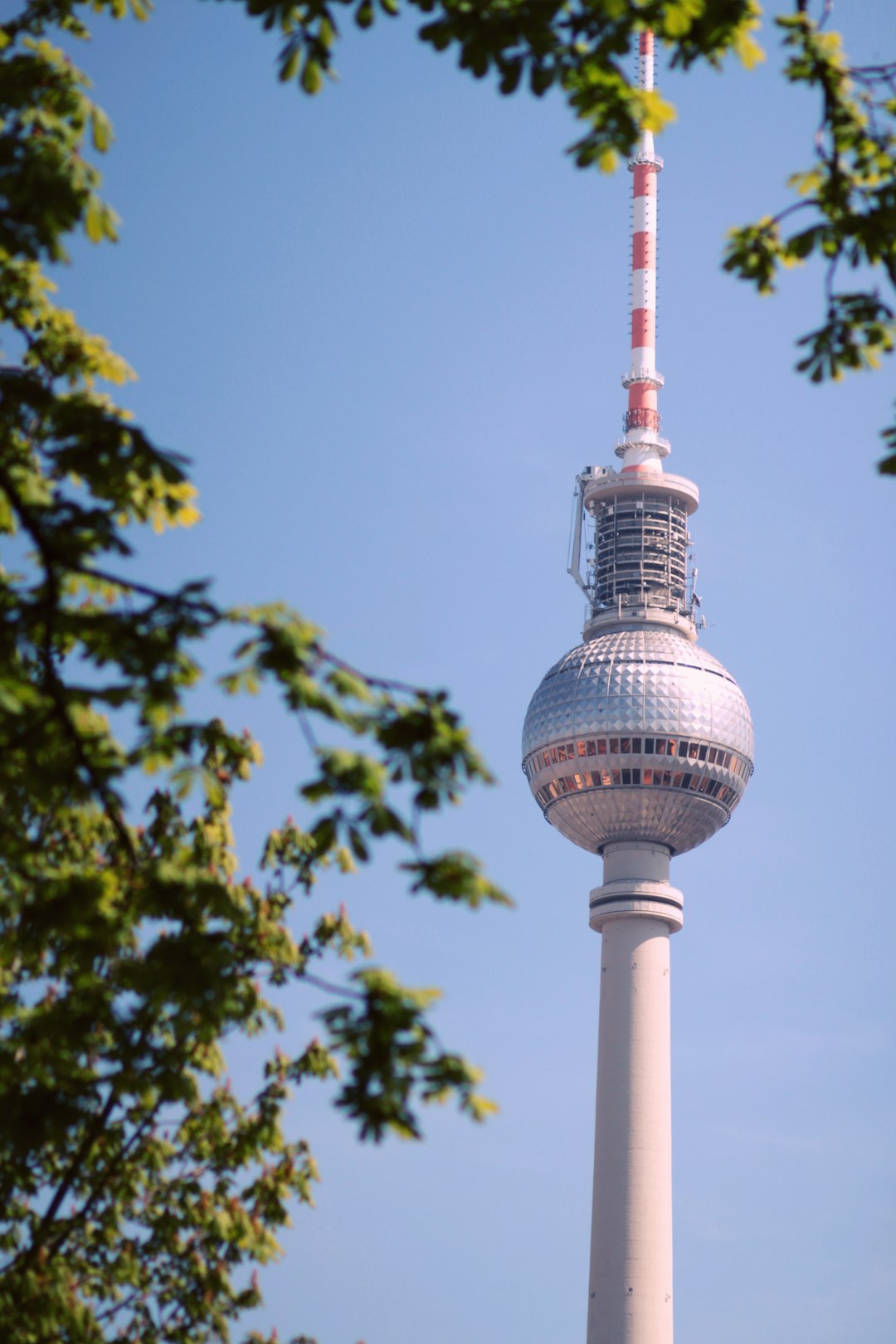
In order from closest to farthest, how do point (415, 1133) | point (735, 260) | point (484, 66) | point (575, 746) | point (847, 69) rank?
point (415, 1133) → point (484, 66) → point (847, 69) → point (735, 260) → point (575, 746)

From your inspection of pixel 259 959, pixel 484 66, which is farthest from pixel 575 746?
pixel 484 66

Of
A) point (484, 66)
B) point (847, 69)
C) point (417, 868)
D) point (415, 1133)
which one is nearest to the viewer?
point (415, 1133)

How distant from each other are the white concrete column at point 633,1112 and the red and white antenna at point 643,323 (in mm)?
35891

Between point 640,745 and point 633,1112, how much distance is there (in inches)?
1037

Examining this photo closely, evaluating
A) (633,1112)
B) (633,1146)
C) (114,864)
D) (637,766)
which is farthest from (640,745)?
(114,864)

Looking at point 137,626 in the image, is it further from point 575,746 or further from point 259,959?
point 575,746

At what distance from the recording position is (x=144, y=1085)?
63.1ft

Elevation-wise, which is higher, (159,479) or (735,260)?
(735,260)

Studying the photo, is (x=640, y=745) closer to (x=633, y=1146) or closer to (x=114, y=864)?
(x=633, y=1146)

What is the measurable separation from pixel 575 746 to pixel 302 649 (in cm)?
12805

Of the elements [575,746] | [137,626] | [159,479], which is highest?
[575,746]

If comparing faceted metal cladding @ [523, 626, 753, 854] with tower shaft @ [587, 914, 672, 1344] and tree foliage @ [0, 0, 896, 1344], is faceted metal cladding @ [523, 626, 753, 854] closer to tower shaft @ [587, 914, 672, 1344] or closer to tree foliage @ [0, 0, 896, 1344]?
tower shaft @ [587, 914, 672, 1344]

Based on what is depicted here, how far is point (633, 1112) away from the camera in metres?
134

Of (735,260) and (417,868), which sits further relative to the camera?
(735,260)
